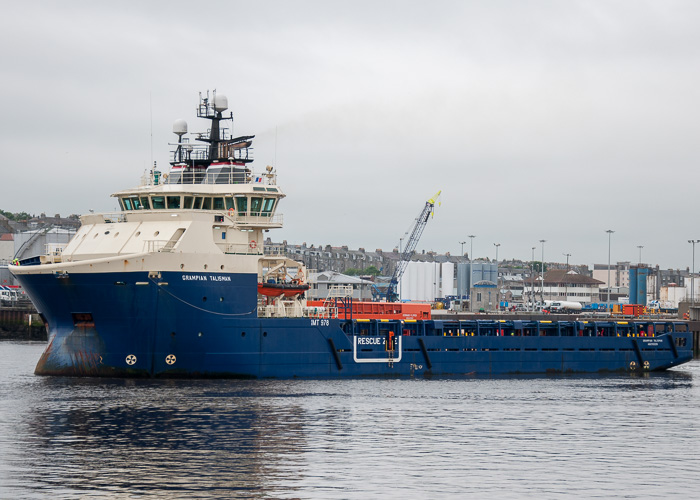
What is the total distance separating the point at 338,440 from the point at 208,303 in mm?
14275

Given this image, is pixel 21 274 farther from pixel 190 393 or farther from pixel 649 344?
pixel 649 344

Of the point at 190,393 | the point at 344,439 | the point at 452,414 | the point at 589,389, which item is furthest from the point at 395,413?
the point at 589,389

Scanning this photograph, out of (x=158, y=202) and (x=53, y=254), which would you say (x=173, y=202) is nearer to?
(x=158, y=202)

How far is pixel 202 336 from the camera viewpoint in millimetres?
43812

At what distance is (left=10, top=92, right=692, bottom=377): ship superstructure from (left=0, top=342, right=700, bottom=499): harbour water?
142cm

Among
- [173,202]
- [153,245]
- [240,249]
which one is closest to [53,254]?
[153,245]

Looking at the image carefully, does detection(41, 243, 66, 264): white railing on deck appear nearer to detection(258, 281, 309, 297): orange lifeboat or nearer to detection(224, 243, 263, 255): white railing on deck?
detection(224, 243, 263, 255): white railing on deck

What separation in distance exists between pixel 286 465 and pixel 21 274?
22.4m

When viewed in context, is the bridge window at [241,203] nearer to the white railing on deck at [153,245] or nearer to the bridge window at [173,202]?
the bridge window at [173,202]

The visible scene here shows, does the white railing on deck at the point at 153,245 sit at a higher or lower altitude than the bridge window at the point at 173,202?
lower

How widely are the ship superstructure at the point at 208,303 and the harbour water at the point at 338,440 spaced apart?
142cm

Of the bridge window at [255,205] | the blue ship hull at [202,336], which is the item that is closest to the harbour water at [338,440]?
the blue ship hull at [202,336]

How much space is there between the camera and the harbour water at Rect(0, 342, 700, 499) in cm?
2505

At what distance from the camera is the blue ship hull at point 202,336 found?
4306 centimetres
